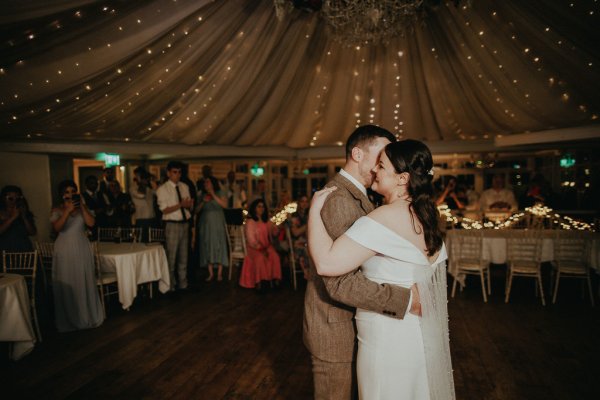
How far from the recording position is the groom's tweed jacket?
4.95 feet

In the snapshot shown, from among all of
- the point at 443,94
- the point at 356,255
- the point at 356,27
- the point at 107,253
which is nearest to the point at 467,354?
the point at 356,255

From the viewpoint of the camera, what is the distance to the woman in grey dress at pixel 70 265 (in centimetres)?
411

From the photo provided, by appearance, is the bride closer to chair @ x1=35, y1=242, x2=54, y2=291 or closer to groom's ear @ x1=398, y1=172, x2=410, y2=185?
groom's ear @ x1=398, y1=172, x2=410, y2=185

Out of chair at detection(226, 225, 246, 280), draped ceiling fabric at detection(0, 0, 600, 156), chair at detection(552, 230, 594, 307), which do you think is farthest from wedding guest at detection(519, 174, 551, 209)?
chair at detection(226, 225, 246, 280)

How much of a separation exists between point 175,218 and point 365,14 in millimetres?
3447

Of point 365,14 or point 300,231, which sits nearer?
point 365,14

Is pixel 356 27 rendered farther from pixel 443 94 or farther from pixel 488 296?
pixel 488 296

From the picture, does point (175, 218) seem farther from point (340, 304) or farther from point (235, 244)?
point (340, 304)

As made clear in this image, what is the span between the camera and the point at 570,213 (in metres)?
8.92

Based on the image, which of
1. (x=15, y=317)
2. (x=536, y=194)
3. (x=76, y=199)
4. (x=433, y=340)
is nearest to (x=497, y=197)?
(x=536, y=194)

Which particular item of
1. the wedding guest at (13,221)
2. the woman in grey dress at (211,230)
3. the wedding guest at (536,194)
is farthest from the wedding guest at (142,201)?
the wedding guest at (536,194)

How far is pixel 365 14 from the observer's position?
3732 millimetres

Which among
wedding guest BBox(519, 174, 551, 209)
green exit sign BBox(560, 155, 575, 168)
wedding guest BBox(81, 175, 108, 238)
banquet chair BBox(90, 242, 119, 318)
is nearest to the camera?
banquet chair BBox(90, 242, 119, 318)

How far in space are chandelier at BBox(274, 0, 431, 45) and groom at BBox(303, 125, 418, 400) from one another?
91.4 inches
